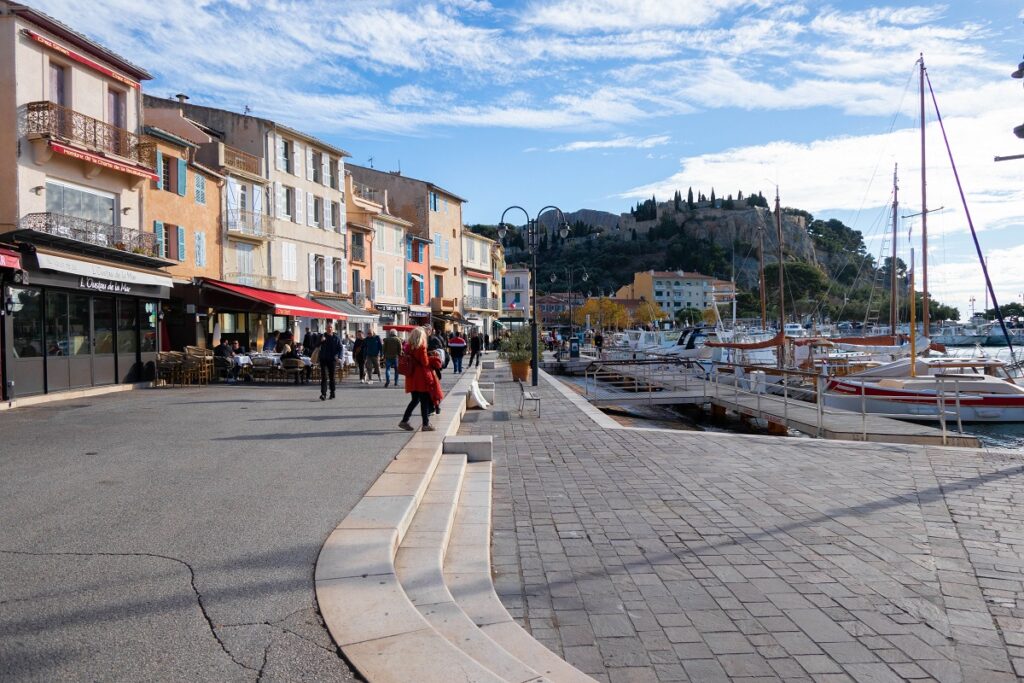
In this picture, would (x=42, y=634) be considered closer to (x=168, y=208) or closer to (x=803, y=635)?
(x=803, y=635)

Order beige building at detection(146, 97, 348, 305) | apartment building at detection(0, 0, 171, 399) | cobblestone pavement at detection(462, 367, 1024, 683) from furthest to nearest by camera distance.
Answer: beige building at detection(146, 97, 348, 305) < apartment building at detection(0, 0, 171, 399) < cobblestone pavement at detection(462, 367, 1024, 683)

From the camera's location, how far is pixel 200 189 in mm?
26078

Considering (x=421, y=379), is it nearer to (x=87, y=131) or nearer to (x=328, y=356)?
(x=328, y=356)

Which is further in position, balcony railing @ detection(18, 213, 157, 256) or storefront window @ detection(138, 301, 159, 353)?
storefront window @ detection(138, 301, 159, 353)

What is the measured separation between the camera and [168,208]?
24.0m

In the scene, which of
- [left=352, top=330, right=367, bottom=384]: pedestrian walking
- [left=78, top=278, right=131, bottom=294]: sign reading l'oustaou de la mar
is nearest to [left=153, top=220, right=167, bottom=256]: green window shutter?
[left=78, top=278, right=131, bottom=294]: sign reading l'oustaou de la mar

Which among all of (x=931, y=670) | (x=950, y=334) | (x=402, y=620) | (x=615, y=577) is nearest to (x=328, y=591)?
(x=402, y=620)

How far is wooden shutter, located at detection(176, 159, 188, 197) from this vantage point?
79.8ft

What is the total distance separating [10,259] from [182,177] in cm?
1097

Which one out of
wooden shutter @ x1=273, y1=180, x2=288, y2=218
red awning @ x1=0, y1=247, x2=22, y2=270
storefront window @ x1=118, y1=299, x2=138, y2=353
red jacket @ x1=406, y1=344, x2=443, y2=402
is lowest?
red jacket @ x1=406, y1=344, x2=443, y2=402

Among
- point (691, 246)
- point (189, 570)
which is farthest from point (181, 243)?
point (691, 246)

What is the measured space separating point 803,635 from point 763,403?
49.3 ft

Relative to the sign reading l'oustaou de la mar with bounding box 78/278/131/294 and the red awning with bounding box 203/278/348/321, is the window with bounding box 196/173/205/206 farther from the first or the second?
the sign reading l'oustaou de la mar with bounding box 78/278/131/294

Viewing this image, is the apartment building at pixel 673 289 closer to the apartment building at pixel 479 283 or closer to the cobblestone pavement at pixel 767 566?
the apartment building at pixel 479 283
